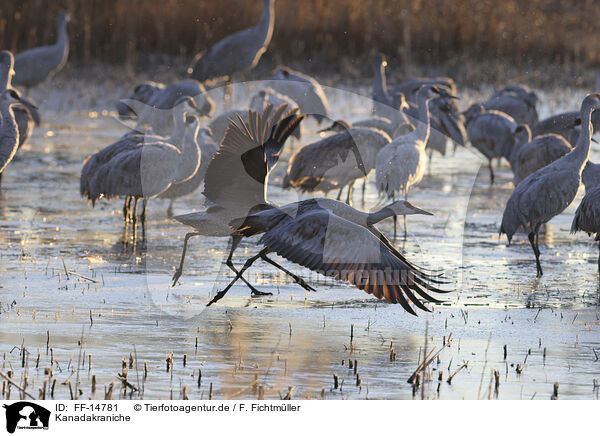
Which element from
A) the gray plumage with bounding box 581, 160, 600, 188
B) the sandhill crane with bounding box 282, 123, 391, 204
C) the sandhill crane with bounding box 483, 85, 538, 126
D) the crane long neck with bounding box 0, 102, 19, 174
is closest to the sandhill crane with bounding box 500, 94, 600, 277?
the gray plumage with bounding box 581, 160, 600, 188

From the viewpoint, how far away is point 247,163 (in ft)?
24.8

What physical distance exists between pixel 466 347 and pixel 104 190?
4.82m

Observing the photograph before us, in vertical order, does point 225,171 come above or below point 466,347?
above

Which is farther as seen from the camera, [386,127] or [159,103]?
[159,103]

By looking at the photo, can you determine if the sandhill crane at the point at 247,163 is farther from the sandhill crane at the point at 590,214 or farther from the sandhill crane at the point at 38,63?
the sandhill crane at the point at 38,63

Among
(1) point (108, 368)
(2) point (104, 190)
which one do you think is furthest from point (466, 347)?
(2) point (104, 190)

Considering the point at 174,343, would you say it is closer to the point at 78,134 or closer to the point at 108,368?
the point at 108,368

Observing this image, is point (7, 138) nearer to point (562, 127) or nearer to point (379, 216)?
point (379, 216)

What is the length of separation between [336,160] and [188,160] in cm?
189

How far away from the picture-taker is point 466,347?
21.7 feet

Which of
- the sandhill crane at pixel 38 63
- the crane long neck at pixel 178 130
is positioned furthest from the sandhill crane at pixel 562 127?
the sandhill crane at pixel 38 63

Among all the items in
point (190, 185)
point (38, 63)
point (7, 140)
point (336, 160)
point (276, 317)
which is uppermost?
point (38, 63)

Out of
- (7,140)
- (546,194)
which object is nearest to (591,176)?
(546,194)
